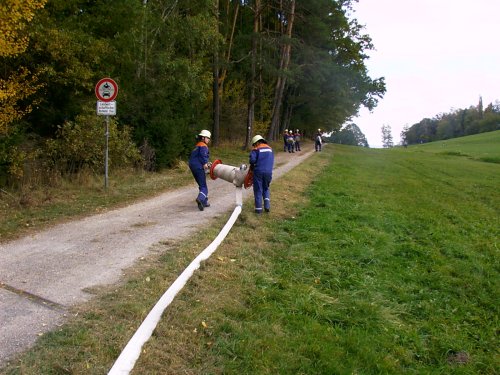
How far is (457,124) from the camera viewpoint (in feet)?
449

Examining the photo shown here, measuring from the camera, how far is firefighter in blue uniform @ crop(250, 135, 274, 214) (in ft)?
29.3

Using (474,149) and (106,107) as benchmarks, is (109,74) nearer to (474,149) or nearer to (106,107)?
(106,107)

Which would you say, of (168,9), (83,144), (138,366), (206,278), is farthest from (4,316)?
(168,9)

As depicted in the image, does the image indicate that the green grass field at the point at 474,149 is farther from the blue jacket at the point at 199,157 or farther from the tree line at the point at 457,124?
the tree line at the point at 457,124

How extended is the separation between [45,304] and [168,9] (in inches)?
678

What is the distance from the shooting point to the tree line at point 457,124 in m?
122

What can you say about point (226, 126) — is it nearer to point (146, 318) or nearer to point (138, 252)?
point (138, 252)

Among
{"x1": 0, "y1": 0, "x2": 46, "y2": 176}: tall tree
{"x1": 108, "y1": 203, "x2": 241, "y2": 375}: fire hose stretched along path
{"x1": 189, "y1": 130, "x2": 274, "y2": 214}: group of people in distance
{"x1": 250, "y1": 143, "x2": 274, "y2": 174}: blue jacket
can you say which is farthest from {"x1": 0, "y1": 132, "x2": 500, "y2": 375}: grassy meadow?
{"x1": 0, "y1": 0, "x2": 46, "y2": 176}: tall tree

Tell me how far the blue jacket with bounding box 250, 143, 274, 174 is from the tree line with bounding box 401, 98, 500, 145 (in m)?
126

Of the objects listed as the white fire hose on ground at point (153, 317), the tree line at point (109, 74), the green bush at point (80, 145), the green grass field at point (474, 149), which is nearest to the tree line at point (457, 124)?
the green grass field at point (474, 149)

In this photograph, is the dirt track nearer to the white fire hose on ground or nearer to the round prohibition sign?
the white fire hose on ground

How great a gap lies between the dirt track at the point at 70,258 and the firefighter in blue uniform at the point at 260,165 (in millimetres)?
931

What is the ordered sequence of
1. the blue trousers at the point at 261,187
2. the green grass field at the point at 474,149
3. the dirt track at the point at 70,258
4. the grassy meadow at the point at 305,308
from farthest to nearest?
the green grass field at the point at 474,149, the blue trousers at the point at 261,187, the dirt track at the point at 70,258, the grassy meadow at the point at 305,308

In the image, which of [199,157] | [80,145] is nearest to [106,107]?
[80,145]
